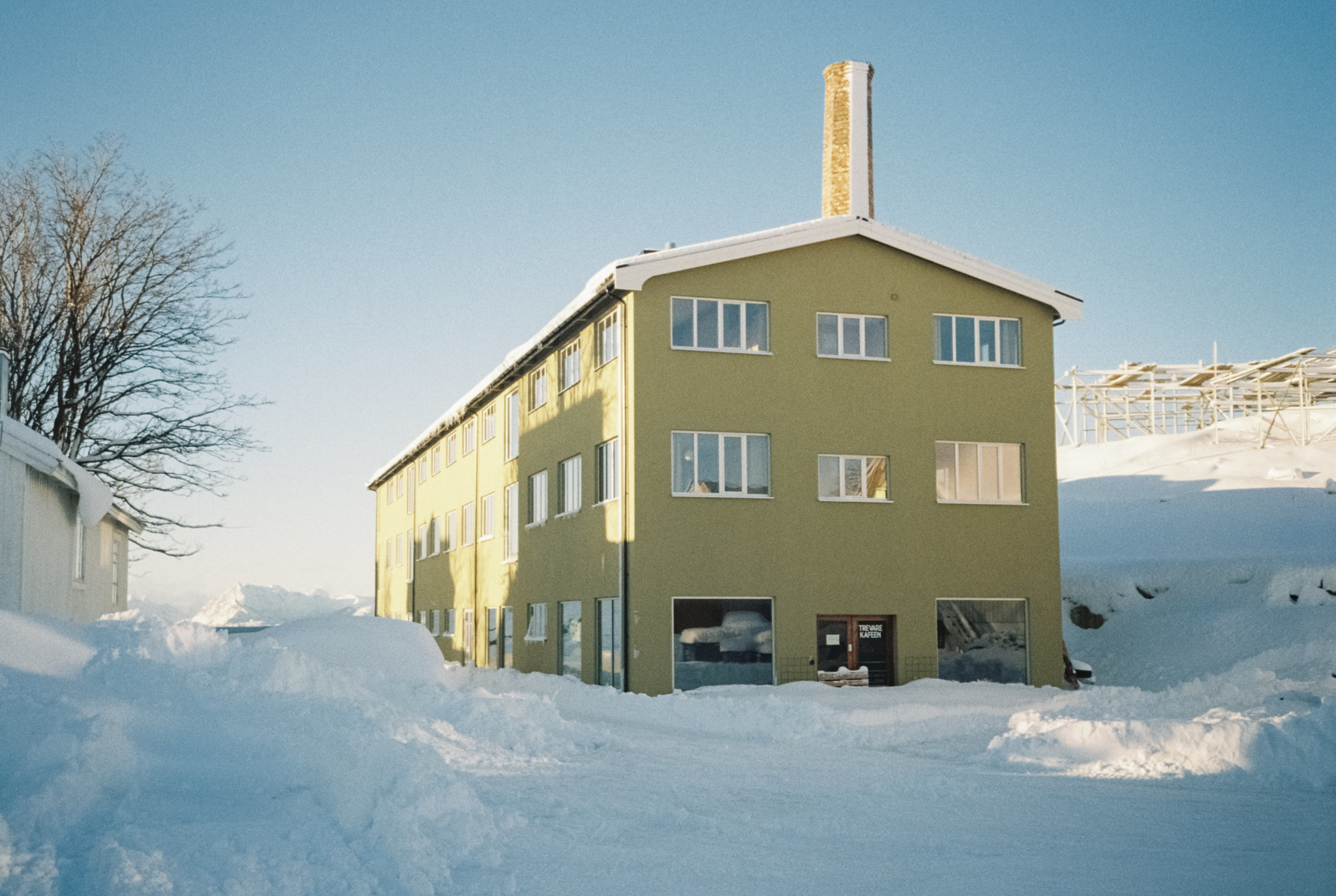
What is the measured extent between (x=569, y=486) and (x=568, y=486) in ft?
0.43

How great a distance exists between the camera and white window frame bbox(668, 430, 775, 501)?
2192cm

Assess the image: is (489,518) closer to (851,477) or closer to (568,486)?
(568,486)

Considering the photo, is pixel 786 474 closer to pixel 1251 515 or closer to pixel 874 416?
pixel 874 416

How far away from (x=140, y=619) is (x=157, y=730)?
3.95 m

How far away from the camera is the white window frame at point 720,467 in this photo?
71.9 ft

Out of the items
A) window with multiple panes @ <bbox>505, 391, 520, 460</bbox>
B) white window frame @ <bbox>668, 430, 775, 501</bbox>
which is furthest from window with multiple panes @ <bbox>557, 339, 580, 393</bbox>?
white window frame @ <bbox>668, 430, 775, 501</bbox>

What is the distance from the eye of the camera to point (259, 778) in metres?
7.64

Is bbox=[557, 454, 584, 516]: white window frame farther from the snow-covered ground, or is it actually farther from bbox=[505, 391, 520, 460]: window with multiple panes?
the snow-covered ground

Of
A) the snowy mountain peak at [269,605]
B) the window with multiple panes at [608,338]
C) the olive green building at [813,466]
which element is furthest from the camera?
the snowy mountain peak at [269,605]

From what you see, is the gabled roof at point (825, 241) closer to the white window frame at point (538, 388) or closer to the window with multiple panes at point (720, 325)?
the window with multiple panes at point (720, 325)

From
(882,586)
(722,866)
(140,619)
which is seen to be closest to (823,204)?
(882,586)

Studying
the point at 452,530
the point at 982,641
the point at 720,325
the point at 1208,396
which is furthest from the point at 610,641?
the point at 1208,396

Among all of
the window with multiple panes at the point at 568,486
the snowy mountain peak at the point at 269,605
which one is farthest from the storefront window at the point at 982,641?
the snowy mountain peak at the point at 269,605

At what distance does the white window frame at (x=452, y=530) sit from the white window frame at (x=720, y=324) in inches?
659
